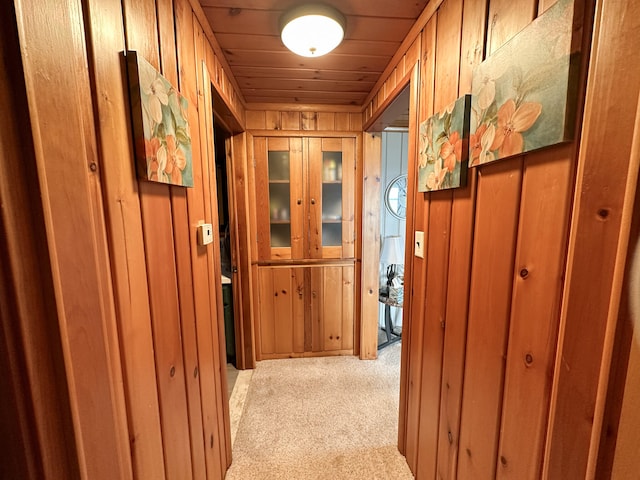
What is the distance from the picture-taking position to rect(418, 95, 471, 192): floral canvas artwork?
93 cm

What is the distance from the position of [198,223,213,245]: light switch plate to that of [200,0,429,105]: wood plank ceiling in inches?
38.0

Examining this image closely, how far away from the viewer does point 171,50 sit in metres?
0.89

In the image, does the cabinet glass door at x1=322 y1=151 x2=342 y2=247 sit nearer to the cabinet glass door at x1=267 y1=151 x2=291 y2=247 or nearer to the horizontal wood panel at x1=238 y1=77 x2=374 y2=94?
the cabinet glass door at x1=267 y1=151 x2=291 y2=247

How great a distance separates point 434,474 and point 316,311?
58.7 inches

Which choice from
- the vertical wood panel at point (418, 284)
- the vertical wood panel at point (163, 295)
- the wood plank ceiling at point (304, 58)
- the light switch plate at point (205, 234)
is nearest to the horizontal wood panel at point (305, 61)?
the wood plank ceiling at point (304, 58)

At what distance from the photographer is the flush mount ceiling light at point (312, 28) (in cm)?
111

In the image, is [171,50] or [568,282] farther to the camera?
[171,50]

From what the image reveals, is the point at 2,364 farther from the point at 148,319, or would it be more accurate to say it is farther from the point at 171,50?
the point at 171,50

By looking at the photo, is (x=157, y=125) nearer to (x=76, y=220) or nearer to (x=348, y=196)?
(x=76, y=220)

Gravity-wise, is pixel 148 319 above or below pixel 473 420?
above

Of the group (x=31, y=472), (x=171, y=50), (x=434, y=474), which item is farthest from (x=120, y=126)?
(x=434, y=474)

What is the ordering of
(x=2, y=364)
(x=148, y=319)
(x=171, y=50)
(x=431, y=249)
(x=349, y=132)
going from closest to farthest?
1. (x=2, y=364)
2. (x=148, y=319)
3. (x=171, y=50)
4. (x=431, y=249)
5. (x=349, y=132)

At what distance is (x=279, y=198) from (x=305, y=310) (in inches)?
43.7

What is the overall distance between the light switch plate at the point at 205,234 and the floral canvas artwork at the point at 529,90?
3.66ft
